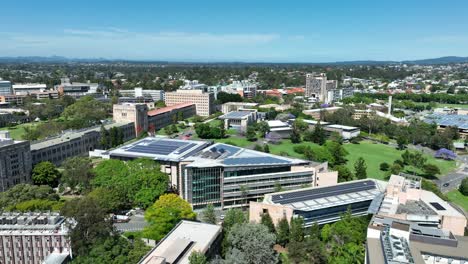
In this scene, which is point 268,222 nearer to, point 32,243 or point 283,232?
point 283,232

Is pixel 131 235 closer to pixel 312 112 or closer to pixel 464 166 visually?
pixel 464 166

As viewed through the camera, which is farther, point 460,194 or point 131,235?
point 460,194

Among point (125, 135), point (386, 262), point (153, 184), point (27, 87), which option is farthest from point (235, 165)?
point (27, 87)

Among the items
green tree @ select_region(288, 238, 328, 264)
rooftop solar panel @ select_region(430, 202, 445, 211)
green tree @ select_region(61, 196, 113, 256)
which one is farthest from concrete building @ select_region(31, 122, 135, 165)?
rooftop solar panel @ select_region(430, 202, 445, 211)

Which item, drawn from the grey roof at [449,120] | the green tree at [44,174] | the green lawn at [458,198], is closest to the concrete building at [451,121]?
the grey roof at [449,120]

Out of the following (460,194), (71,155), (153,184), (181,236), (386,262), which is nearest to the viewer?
(386,262)

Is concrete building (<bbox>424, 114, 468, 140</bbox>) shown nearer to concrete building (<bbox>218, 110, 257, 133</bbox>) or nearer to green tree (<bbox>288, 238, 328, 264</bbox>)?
concrete building (<bbox>218, 110, 257, 133</bbox>)

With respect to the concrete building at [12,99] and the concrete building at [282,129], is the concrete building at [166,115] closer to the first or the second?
the concrete building at [282,129]
